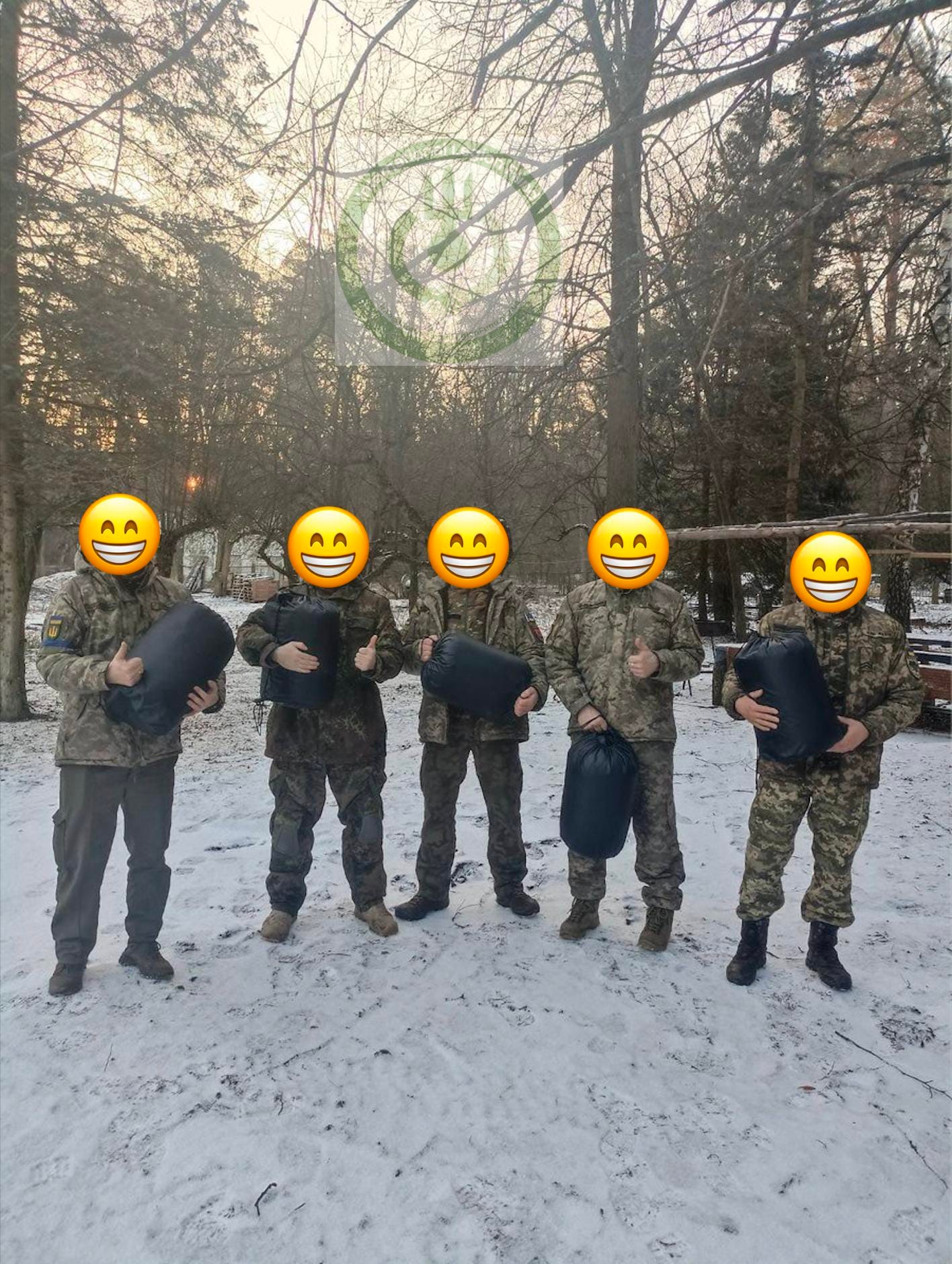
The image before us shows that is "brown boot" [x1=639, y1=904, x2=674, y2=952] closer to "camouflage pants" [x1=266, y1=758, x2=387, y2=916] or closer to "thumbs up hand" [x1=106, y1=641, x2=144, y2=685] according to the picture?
"camouflage pants" [x1=266, y1=758, x2=387, y2=916]

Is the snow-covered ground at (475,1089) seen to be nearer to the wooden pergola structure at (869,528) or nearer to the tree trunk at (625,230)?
the wooden pergola structure at (869,528)

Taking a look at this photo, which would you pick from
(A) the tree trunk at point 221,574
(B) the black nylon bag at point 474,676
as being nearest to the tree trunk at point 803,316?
(B) the black nylon bag at point 474,676

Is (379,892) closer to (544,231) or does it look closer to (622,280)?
(622,280)

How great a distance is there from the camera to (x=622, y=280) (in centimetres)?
430

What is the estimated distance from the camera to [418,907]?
330 cm

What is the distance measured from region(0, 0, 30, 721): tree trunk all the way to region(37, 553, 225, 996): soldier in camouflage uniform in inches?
163

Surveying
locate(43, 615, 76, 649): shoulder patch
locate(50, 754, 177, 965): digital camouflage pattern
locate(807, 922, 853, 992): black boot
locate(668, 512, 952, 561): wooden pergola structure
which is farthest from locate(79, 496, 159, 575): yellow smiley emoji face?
locate(668, 512, 952, 561): wooden pergola structure

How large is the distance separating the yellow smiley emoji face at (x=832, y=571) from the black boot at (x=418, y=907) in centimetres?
215

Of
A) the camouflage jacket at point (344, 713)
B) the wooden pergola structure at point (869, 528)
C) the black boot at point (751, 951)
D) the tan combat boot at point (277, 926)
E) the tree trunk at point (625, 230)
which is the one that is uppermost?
the tree trunk at point (625, 230)

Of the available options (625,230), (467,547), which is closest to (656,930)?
(467,547)

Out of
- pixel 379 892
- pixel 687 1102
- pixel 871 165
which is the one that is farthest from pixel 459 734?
pixel 871 165

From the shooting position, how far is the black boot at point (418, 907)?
10.8ft

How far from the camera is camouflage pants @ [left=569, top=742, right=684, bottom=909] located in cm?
302

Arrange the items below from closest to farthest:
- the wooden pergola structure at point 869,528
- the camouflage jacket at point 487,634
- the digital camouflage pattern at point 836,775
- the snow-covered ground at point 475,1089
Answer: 1. the snow-covered ground at point 475,1089
2. the digital camouflage pattern at point 836,775
3. the camouflage jacket at point 487,634
4. the wooden pergola structure at point 869,528
